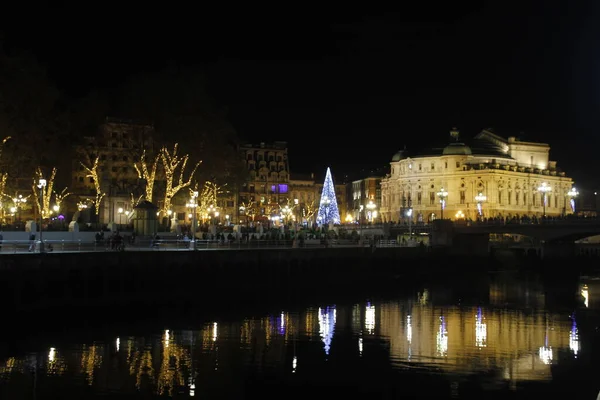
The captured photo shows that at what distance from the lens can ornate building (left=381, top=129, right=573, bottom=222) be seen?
157125 millimetres

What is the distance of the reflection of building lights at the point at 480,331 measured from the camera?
4216 centimetres

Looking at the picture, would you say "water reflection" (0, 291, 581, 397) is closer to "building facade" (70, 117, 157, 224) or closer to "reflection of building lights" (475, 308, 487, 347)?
"reflection of building lights" (475, 308, 487, 347)

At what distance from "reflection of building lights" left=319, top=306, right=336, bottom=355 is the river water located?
67 millimetres

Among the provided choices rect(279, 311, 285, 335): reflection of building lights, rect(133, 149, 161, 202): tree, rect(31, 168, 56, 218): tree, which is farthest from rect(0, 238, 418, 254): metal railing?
rect(133, 149, 161, 202): tree

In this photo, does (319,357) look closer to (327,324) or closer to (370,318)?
(327,324)

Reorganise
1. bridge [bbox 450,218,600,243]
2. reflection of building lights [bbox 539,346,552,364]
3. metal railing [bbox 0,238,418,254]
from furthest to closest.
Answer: bridge [bbox 450,218,600,243] → metal railing [bbox 0,238,418,254] → reflection of building lights [bbox 539,346,552,364]

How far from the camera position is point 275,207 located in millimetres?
161375

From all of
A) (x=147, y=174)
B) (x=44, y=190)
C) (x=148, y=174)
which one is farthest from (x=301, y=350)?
(x=148, y=174)

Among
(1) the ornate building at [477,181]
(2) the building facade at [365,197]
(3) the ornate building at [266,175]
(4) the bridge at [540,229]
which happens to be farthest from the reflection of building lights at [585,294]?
(2) the building facade at [365,197]

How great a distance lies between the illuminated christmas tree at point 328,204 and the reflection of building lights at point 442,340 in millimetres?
73622

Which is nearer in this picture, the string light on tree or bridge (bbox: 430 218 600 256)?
the string light on tree

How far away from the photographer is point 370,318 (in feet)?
171

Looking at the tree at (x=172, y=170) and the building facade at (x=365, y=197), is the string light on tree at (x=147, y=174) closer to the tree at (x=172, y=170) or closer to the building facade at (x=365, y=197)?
the tree at (x=172, y=170)

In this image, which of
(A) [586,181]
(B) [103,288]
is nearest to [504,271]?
(B) [103,288]
